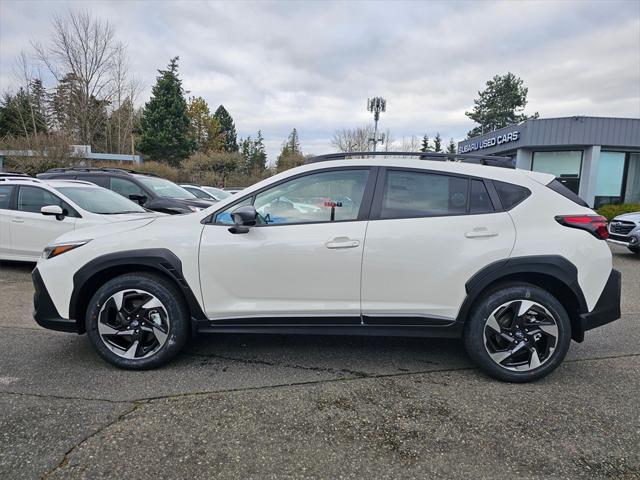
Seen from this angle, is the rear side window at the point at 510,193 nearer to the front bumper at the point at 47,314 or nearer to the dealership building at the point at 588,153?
the front bumper at the point at 47,314

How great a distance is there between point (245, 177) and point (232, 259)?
3464cm

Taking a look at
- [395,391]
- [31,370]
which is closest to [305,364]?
[395,391]

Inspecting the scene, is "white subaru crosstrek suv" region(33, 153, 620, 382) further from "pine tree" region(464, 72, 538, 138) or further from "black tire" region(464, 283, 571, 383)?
"pine tree" region(464, 72, 538, 138)

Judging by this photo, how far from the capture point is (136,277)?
322 cm

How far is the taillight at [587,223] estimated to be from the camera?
3.09 metres

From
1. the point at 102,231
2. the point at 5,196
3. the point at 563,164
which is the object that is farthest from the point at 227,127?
the point at 102,231

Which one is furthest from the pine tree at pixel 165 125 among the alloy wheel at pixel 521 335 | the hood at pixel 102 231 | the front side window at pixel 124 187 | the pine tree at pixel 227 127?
the alloy wheel at pixel 521 335

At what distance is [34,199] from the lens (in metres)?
6.71

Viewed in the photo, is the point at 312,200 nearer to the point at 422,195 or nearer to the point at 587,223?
the point at 422,195

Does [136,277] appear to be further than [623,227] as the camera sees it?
No

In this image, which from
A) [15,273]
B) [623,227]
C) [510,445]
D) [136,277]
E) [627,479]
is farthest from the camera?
[623,227]

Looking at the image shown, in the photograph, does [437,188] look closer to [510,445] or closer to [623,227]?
[510,445]

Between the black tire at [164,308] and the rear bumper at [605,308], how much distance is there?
9.93 ft

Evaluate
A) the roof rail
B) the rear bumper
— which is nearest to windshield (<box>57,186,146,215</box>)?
the roof rail
